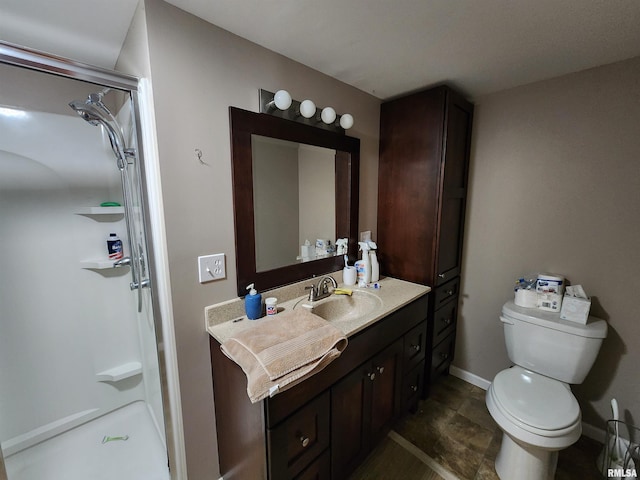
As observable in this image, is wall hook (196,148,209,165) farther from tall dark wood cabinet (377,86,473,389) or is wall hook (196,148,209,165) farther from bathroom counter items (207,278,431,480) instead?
tall dark wood cabinet (377,86,473,389)

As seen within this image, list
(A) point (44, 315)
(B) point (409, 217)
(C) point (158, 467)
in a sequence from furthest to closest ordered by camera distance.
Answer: (B) point (409, 217) < (A) point (44, 315) < (C) point (158, 467)

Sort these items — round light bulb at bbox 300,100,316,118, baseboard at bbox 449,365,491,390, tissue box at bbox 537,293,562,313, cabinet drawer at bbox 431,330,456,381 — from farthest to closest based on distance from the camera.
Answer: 1. baseboard at bbox 449,365,491,390
2. cabinet drawer at bbox 431,330,456,381
3. tissue box at bbox 537,293,562,313
4. round light bulb at bbox 300,100,316,118

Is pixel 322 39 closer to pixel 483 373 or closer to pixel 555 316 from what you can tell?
pixel 555 316

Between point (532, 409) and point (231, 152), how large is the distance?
189cm

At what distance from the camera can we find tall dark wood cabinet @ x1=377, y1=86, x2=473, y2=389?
1.65 m

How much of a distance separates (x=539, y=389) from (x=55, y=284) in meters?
2.85

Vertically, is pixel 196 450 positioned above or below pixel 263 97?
below

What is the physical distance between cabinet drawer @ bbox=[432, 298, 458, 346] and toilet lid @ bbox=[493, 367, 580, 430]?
1.38 feet

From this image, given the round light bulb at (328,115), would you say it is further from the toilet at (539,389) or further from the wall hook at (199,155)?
the toilet at (539,389)

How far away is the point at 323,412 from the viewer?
1.07 metres

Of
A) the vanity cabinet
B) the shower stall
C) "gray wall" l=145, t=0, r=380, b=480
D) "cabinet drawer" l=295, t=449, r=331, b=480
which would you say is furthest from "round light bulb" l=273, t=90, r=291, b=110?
"cabinet drawer" l=295, t=449, r=331, b=480

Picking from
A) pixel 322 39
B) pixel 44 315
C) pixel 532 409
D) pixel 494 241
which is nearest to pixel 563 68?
pixel 494 241

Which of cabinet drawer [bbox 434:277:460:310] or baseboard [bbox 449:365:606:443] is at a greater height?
cabinet drawer [bbox 434:277:460:310]

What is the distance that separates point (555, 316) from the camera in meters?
1.50
